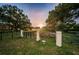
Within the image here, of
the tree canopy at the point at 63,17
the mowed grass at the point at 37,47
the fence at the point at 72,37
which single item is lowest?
the mowed grass at the point at 37,47

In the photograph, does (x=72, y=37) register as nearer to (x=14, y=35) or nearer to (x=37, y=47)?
(x=37, y=47)

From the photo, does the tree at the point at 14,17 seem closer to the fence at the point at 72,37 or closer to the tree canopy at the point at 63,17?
the tree canopy at the point at 63,17

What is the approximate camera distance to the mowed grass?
3174 millimetres

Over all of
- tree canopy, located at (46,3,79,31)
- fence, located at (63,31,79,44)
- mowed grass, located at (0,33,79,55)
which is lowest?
mowed grass, located at (0,33,79,55)

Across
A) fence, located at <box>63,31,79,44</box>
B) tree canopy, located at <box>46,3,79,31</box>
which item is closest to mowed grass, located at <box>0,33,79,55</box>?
fence, located at <box>63,31,79,44</box>

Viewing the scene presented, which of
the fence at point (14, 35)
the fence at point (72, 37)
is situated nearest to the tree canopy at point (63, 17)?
the fence at point (72, 37)

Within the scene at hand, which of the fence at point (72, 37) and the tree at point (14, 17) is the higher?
Result: the tree at point (14, 17)

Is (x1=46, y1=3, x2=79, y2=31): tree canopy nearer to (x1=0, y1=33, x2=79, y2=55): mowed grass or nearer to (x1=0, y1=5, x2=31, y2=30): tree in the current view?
(x1=0, y1=33, x2=79, y2=55): mowed grass

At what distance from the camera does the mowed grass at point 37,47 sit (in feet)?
10.4

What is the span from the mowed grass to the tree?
0.49 ft

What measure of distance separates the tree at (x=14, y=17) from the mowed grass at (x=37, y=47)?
15 cm

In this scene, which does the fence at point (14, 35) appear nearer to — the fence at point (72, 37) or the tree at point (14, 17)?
the tree at point (14, 17)

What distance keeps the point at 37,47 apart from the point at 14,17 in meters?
0.41
